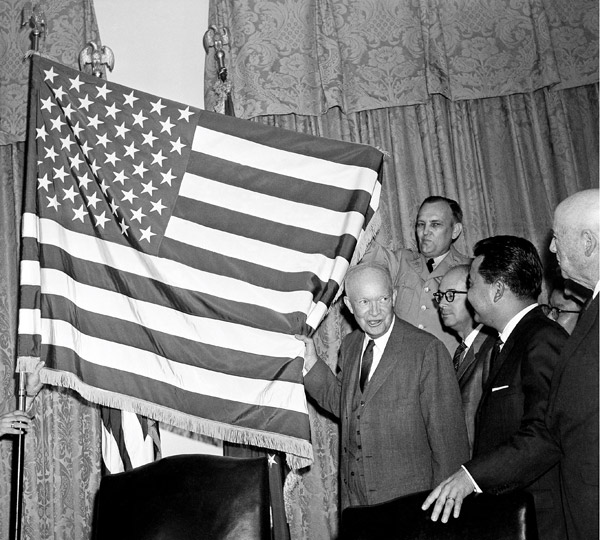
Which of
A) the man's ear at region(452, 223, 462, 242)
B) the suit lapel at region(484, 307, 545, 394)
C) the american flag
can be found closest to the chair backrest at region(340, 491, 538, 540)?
the suit lapel at region(484, 307, 545, 394)

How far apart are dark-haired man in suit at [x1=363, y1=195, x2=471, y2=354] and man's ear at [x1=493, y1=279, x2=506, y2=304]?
53.3 inches

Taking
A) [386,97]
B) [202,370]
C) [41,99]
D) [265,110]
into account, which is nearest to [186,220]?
[202,370]

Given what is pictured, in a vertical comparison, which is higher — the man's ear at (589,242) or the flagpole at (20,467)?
the man's ear at (589,242)

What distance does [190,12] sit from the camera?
542cm

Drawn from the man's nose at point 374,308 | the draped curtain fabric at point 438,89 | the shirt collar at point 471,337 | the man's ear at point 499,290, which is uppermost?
the draped curtain fabric at point 438,89

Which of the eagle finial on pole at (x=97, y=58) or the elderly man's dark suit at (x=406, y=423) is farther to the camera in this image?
the eagle finial on pole at (x=97, y=58)

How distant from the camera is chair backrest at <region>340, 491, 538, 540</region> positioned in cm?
198

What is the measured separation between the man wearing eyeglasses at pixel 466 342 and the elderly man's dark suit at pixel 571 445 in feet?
3.02

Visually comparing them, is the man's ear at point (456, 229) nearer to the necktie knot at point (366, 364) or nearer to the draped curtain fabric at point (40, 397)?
the necktie knot at point (366, 364)

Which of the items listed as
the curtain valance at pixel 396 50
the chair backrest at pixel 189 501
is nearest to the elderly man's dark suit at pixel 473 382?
the chair backrest at pixel 189 501

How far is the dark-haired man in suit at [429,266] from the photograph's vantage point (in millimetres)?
4352

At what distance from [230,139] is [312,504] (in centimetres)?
240

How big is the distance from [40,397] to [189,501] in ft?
8.92

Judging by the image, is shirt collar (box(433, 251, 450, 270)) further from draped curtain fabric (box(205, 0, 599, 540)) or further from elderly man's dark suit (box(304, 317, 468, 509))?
elderly man's dark suit (box(304, 317, 468, 509))
